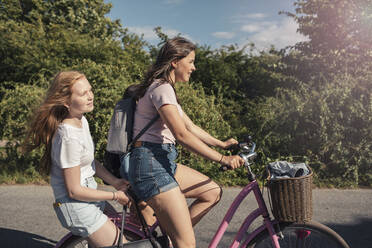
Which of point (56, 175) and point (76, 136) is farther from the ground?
point (76, 136)

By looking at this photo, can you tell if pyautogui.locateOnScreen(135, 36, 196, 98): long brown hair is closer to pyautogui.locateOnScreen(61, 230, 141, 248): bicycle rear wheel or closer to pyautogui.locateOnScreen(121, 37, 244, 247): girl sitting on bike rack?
pyautogui.locateOnScreen(121, 37, 244, 247): girl sitting on bike rack

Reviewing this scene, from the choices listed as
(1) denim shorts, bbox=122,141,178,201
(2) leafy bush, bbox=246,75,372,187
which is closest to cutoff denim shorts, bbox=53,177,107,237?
(1) denim shorts, bbox=122,141,178,201

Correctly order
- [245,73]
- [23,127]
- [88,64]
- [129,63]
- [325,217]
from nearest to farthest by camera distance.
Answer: [325,217] < [23,127] < [88,64] < [129,63] < [245,73]

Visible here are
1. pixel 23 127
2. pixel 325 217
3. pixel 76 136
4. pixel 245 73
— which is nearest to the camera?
pixel 76 136

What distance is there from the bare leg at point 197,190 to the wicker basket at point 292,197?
20.1 inches

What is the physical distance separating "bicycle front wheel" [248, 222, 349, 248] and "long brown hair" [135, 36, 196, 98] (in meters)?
1.21

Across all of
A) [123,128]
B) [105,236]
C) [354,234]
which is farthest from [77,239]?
[354,234]

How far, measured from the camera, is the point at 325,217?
4.00 metres

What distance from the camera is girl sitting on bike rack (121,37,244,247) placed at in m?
2.00

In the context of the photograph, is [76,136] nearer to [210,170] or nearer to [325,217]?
[325,217]

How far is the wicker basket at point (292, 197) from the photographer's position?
1927 millimetres

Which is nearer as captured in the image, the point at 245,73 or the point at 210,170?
the point at 210,170

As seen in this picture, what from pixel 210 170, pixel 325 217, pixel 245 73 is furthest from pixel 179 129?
pixel 245 73

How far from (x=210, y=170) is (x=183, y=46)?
352cm
